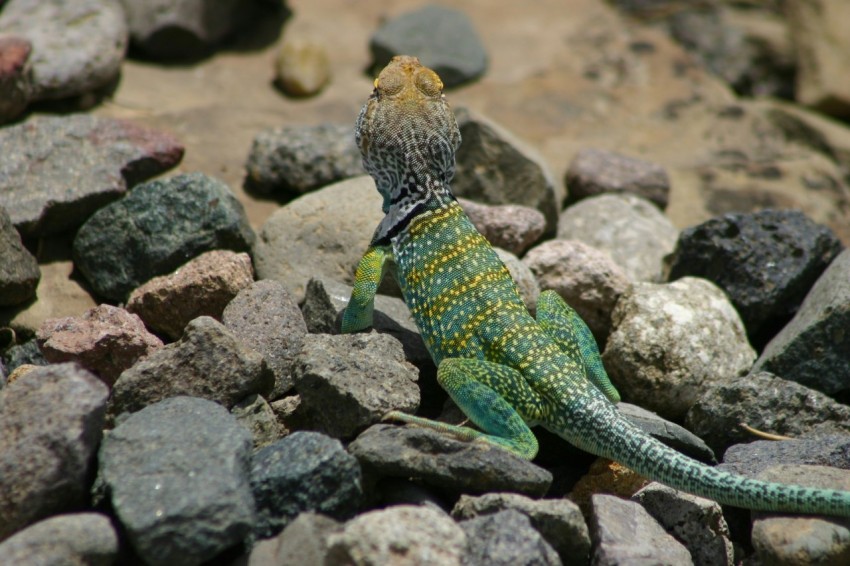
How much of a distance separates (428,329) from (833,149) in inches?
281

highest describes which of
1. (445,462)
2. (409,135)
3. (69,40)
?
(409,135)

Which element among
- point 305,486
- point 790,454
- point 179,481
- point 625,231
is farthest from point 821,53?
point 179,481

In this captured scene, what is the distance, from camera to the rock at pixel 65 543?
12.8 feet

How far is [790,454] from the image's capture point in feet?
17.6

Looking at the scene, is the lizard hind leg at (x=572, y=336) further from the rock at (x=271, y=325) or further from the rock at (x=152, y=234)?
the rock at (x=152, y=234)

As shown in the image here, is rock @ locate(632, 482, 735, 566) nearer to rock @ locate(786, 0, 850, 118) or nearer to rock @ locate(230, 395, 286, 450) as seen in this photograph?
rock @ locate(230, 395, 286, 450)

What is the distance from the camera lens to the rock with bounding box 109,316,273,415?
4.99m

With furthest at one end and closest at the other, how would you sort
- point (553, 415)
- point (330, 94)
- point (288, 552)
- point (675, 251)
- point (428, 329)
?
point (330, 94) → point (675, 251) → point (428, 329) → point (553, 415) → point (288, 552)

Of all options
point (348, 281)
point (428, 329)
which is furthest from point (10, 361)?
→ point (428, 329)

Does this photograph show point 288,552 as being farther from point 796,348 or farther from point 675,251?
point 675,251

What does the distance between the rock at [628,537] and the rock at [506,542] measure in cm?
35

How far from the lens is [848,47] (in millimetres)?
11750

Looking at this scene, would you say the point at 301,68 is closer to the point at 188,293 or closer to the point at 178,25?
the point at 178,25

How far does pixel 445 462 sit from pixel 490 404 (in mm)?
567
